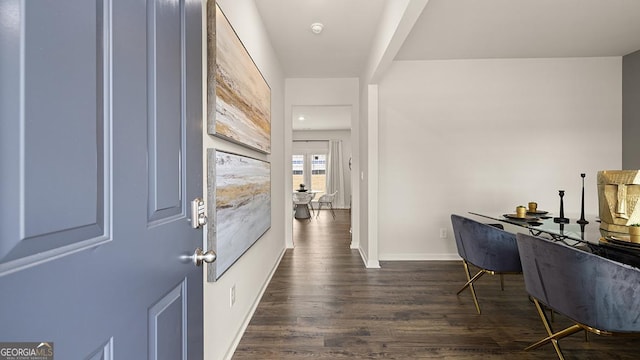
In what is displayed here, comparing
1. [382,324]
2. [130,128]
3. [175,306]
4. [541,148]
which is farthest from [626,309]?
[541,148]

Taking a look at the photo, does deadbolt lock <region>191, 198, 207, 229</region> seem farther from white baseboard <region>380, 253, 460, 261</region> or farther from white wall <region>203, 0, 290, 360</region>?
white baseboard <region>380, 253, 460, 261</region>

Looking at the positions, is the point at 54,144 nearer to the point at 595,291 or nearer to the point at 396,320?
the point at 595,291

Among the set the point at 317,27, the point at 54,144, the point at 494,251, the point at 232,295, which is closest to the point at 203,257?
the point at 54,144

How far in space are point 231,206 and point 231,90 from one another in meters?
0.68

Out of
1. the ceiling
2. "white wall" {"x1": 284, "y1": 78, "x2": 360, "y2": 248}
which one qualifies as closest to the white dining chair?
"white wall" {"x1": 284, "y1": 78, "x2": 360, "y2": 248}

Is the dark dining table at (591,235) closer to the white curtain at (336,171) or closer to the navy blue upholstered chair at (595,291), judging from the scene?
the navy blue upholstered chair at (595,291)

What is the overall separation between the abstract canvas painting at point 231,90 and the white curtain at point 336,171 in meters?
7.32

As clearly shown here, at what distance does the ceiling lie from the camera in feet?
8.55

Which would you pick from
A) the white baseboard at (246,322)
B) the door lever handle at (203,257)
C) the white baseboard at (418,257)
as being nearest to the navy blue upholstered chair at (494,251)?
the white baseboard at (418,257)

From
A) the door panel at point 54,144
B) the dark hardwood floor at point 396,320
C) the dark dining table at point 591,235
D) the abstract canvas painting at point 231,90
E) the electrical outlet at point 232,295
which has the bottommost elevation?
the dark hardwood floor at point 396,320

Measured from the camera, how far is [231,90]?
5.59ft

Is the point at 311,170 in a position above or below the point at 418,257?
above

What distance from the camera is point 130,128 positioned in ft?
2.06

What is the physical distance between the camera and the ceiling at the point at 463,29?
261cm
